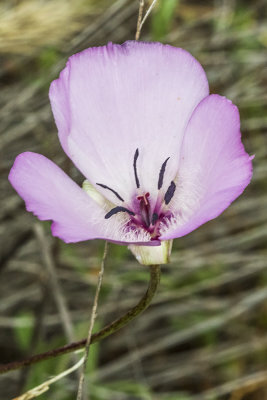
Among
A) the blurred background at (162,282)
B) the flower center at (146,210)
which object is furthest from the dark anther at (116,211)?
the blurred background at (162,282)

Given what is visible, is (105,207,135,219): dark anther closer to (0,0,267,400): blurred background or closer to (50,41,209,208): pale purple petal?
(50,41,209,208): pale purple petal

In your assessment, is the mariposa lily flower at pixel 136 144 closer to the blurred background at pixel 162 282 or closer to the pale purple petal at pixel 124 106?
the pale purple petal at pixel 124 106

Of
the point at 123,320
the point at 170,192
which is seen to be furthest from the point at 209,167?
the point at 123,320

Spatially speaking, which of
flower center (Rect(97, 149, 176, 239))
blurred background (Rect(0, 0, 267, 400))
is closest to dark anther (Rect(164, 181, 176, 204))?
flower center (Rect(97, 149, 176, 239))

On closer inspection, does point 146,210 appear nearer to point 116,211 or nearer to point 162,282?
point 116,211

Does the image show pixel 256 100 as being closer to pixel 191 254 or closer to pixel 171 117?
pixel 191 254

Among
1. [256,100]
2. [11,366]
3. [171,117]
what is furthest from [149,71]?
[256,100]
